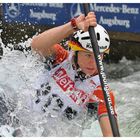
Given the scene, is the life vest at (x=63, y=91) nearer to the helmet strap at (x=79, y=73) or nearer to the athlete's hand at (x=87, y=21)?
the helmet strap at (x=79, y=73)


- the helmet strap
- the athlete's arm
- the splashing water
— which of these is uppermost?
the athlete's arm

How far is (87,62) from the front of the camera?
11.8 ft

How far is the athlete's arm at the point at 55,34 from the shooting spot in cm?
312

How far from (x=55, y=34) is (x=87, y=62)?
37cm

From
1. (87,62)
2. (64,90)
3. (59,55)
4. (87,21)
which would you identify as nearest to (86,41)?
(87,62)

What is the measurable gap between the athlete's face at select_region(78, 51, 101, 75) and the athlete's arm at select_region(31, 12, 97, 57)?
0.22m

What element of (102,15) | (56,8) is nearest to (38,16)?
(56,8)

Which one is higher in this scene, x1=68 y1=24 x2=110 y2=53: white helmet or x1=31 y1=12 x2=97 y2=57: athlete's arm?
x1=31 y1=12 x2=97 y2=57: athlete's arm

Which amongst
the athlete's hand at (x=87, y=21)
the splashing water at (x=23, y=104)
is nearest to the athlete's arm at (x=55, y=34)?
the athlete's hand at (x=87, y=21)

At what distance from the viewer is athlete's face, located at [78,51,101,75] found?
141 inches

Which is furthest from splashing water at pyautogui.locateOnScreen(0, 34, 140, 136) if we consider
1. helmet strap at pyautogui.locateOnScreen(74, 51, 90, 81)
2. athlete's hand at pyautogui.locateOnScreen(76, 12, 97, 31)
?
athlete's hand at pyautogui.locateOnScreen(76, 12, 97, 31)

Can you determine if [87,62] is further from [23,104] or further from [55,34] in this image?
[23,104]

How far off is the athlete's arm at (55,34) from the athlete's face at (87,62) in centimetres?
22

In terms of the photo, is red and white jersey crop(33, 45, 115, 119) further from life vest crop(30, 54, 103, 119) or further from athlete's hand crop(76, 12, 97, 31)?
athlete's hand crop(76, 12, 97, 31)
